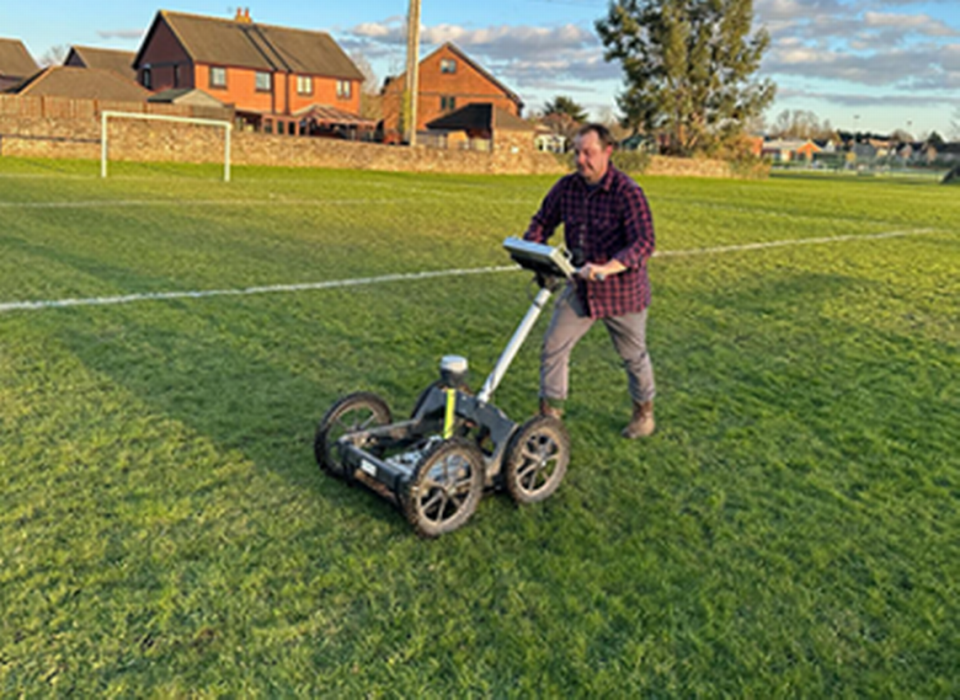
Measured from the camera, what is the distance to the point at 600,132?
13.3 ft

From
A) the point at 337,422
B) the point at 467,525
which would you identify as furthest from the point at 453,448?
the point at 337,422

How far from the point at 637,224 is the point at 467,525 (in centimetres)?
171

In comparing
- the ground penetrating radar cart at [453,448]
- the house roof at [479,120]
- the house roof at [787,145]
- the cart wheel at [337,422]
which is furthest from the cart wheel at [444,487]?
the house roof at [787,145]

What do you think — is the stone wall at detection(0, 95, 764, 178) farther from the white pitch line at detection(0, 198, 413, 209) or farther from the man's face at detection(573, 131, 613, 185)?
the man's face at detection(573, 131, 613, 185)

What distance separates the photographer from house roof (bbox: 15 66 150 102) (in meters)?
46.6

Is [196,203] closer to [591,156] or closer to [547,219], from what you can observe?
[547,219]

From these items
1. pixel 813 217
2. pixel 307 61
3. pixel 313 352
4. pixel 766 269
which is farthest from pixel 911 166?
pixel 313 352

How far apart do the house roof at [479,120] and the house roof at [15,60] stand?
31.3 m

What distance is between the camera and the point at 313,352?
20.1 feet

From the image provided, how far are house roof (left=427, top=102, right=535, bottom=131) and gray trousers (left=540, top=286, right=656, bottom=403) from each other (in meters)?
56.1

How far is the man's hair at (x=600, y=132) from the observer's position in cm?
403

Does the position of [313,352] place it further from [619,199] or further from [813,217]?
[813,217]

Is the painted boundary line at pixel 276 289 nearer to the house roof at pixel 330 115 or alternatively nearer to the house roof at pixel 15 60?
the house roof at pixel 330 115

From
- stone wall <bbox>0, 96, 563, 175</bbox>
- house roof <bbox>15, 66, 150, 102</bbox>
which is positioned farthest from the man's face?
house roof <bbox>15, 66, 150, 102</bbox>
